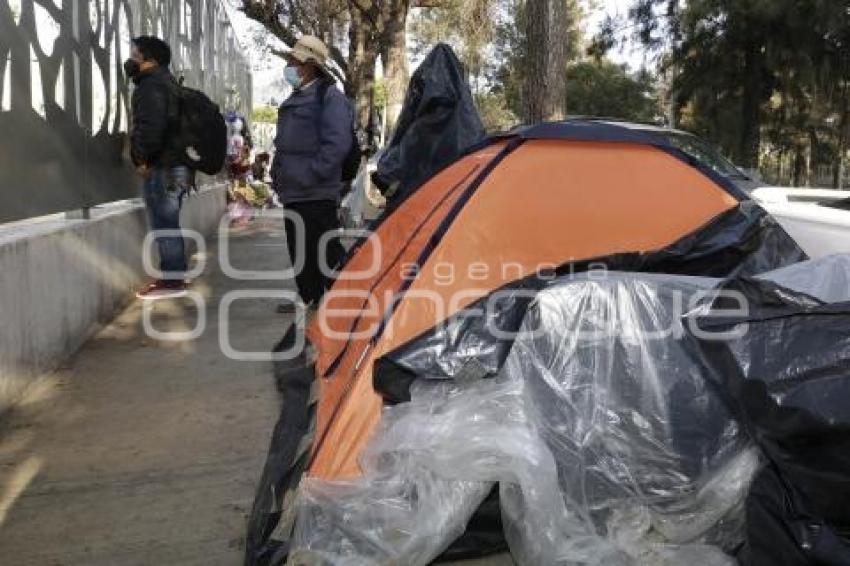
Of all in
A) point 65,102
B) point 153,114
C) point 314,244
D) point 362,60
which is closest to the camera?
point 65,102

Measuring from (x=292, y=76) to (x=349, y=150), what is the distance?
0.97 metres

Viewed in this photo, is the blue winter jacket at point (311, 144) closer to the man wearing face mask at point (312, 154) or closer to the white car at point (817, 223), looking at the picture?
the man wearing face mask at point (312, 154)

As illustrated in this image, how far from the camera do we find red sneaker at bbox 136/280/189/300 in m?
6.34

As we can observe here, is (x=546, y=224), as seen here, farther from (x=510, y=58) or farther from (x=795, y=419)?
(x=510, y=58)

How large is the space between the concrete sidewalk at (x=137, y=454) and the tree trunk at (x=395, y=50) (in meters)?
12.0

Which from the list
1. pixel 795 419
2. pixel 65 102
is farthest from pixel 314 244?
pixel 795 419

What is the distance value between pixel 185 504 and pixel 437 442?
1.10m

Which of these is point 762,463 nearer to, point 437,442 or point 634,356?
point 634,356

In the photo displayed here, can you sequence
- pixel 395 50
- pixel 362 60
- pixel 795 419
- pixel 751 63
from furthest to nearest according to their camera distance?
pixel 362 60, pixel 395 50, pixel 751 63, pixel 795 419

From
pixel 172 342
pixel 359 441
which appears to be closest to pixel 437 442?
pixel 359 441

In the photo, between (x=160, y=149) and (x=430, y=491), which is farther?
(x=160, y=149)

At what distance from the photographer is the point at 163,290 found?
21.2 ft

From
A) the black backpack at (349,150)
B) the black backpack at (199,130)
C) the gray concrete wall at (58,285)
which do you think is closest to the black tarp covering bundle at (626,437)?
the gray concrete wall at (58,285)

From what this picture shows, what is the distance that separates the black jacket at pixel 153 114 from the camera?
19.4 ft
